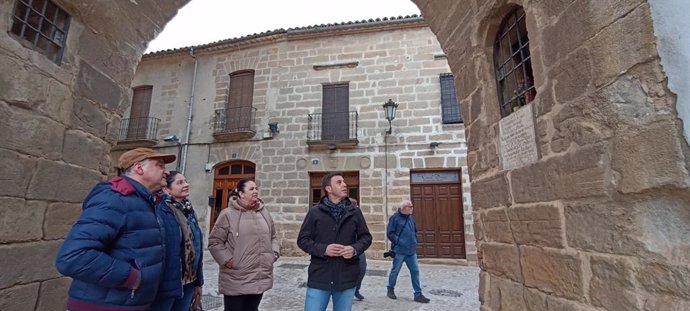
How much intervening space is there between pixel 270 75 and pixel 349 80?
2.44 meters

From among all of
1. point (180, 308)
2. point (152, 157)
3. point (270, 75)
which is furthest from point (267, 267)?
point (270, 75)

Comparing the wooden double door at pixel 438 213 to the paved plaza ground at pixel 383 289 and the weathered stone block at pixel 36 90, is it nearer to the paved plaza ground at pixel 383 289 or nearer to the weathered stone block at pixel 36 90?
the paved plaza ground at pixel 383 289

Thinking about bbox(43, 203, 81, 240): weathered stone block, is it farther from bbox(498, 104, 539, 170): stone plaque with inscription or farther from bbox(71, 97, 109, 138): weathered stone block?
bbox(498, 104, 539, 170): stone plaque with inscription

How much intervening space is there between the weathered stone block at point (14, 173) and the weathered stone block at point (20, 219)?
51 millimetres

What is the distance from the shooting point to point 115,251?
143 cm

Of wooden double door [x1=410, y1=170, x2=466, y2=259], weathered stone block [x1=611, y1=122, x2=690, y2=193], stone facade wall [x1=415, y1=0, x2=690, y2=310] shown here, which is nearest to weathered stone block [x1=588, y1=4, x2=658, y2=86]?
stone facade wall [x1=415, y1=0, x2=690, y2=310]

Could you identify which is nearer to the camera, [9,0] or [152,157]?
[152,157]

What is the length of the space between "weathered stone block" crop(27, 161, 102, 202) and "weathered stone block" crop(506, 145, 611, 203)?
2858mm

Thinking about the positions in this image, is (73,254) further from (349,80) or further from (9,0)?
(349,80)

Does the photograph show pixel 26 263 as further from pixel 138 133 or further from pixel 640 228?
pixel 138 133

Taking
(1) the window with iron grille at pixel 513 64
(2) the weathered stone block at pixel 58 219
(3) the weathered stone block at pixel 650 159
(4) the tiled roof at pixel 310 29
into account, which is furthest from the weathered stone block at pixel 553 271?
(4) the tiled roof at pixel 310 29

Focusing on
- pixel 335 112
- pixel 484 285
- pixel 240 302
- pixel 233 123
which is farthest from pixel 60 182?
pixel 233 123

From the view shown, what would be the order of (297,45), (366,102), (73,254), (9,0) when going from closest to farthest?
(73,254) < (9,0) < (366,102) < (297,45)

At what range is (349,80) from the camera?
919cm
